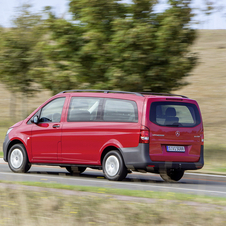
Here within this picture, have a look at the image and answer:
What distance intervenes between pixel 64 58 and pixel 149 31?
311 cm

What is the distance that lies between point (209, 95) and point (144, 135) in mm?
26206

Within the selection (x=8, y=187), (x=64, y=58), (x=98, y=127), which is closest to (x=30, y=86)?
(x=64, y=58)

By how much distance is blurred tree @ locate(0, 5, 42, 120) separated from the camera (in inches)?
923

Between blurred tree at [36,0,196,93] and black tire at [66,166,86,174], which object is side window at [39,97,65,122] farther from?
blurred tree at [36,0,196,93]

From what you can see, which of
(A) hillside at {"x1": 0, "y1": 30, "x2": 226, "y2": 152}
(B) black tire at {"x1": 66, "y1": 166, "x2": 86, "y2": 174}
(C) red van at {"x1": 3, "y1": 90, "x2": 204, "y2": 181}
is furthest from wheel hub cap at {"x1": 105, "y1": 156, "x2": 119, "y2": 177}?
(A) hillside at {"x1": 0, "y1": 30, "x2": 226, "y2": 152}

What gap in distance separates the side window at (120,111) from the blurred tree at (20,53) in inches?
504

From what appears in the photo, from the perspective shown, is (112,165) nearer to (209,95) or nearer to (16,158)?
(16,158)

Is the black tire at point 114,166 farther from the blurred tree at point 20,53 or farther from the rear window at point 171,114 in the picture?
the blurred tree at point 20,53

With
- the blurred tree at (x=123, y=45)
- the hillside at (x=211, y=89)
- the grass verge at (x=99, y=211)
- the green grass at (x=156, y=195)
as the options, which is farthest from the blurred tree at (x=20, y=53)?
the grass verge at (x=99, y=211)

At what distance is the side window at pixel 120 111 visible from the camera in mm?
10141

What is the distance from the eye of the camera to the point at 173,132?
10.1 meters

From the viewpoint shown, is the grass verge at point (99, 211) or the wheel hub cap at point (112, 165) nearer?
the grass verge at point (99, 211)

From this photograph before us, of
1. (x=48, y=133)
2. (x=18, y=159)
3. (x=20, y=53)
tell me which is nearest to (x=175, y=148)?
(x=48, y=133)

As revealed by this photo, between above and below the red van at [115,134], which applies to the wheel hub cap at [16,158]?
below
